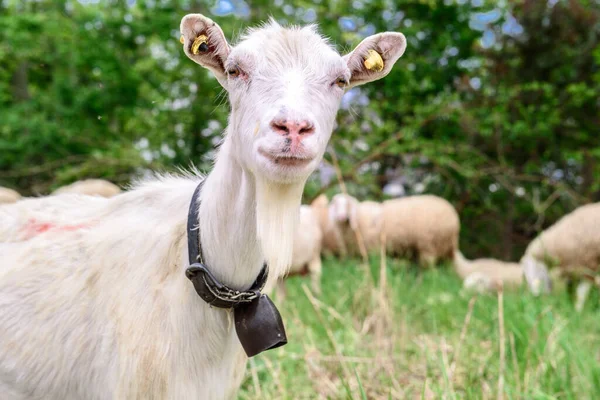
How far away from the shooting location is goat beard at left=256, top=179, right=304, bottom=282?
169cm

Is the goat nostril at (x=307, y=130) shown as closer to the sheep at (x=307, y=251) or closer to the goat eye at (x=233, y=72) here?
the goat eye at (x=233, y=72)

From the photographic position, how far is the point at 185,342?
1815 millimetres

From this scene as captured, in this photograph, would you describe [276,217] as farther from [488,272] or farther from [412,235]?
[412,235]

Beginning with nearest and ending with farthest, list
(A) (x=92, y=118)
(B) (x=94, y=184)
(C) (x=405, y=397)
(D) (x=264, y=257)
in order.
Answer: (D) (x=264, y=257) → (C) (x=405, y=397) → (B) (x=94, y=184) → (A) (x=92, y=118)

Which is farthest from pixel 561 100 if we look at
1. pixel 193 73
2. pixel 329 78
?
pixel 329 78

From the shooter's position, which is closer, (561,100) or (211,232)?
(211,232)

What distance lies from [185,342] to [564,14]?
1027 centimetres

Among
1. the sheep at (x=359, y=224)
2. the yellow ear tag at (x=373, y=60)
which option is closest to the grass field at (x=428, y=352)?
A: the yellow ear tag at (x=373, y=60)

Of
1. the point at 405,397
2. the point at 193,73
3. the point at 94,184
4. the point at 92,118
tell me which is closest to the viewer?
the point at 405,397

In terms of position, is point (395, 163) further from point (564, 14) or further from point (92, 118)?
point (92, 118)

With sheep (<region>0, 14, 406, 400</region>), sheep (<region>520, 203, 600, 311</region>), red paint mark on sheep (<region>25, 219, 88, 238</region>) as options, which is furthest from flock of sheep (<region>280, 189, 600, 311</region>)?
sheep (<region>0, 14, 406, 400</region>)

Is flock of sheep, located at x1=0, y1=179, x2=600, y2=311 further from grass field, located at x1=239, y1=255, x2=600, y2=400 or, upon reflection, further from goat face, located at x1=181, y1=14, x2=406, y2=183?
goat face, located at x1=181, y1=14, x2=406, y2=183

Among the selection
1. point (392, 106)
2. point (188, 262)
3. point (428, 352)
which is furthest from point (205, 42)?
point (392, 106)

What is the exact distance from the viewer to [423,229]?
8969 mm
